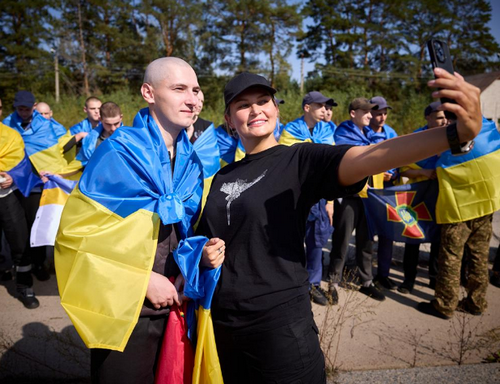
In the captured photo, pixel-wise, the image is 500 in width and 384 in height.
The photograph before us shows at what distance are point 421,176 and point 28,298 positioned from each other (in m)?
5.17

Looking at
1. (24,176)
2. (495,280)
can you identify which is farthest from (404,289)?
(24,176)

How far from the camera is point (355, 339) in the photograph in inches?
141

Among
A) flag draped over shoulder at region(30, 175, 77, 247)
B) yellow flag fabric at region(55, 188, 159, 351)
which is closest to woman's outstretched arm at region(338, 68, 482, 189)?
yellow flag fabric at region(55, 188, 159, 351)

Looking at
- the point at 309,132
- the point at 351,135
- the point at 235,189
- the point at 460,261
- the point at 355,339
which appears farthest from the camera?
the point at 309,132

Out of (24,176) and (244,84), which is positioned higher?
(244,84)

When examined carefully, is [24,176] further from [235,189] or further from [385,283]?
[385,283]

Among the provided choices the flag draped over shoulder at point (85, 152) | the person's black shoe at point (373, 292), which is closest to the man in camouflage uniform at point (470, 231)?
the person's black shoe at point (373, 292)

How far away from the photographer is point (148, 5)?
27.9m

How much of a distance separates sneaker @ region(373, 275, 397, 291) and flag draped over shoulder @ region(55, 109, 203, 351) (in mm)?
3753

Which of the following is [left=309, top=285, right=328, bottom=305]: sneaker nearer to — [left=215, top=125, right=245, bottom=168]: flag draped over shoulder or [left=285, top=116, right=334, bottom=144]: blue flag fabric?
[left=285, top=116, right=334, bottom=144]: blue flag fabric

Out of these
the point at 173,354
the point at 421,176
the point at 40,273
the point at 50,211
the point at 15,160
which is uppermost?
the point at 15,160

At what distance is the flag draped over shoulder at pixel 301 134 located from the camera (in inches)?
185

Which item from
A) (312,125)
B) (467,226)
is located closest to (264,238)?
(467,226)

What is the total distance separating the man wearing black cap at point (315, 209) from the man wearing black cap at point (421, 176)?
1113mm
